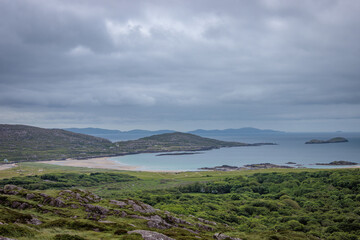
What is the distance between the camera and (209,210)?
205ft

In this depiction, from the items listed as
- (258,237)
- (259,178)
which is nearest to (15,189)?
(258,237)

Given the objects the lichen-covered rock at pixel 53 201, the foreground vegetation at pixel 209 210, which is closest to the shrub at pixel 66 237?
the foreground vegetation at pixel 209 210

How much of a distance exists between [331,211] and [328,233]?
57.5 ft

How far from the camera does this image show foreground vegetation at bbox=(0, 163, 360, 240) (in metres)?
28.5

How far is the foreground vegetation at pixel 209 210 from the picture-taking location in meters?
28.5

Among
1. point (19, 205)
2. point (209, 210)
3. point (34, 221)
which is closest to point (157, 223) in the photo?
point (34, 221)

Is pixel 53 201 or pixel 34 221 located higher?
pixel 34 221

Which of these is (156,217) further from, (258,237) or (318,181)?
(318,181)

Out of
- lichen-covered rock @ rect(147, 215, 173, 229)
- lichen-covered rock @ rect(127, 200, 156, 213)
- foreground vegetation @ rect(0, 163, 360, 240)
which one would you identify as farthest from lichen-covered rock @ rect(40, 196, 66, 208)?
lichen-covered rock @ rect(147, 215, 173, 229)

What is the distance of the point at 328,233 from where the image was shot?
156ft

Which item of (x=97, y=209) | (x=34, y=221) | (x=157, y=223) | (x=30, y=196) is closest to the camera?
(x=34, y=221)

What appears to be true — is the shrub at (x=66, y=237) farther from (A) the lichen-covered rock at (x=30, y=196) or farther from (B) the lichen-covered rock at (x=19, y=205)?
(A) the lichen-covered rock at (x=30, y=196)

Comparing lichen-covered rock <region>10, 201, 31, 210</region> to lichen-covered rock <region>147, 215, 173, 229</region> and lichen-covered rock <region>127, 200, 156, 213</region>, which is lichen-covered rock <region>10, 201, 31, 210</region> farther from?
lichen-covered rock <region>147, 215, 173, 229</region>

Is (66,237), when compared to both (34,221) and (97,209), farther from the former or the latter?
(97,209)
